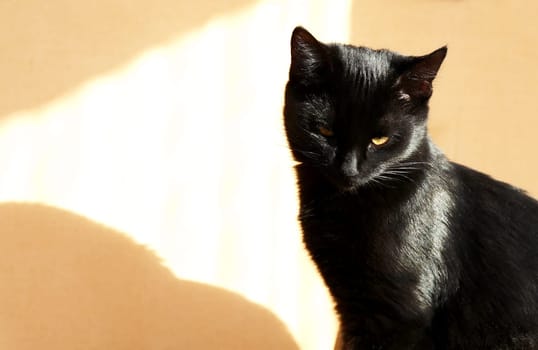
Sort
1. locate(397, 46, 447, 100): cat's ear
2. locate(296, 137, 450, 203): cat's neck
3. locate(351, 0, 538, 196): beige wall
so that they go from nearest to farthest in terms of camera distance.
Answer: locate(397, 46, 447, 100): cat's ear
locate(296, 137, 450, 203): cat's neck
locate(351, 0, 538, 196): beige wall

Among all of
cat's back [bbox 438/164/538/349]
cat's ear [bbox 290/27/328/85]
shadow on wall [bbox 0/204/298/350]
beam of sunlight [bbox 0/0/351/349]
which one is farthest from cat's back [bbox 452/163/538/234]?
shadow on wall [bbox 0/204/298/350]

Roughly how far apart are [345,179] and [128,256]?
1.94 feet

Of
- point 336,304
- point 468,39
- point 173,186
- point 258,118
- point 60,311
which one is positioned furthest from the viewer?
point 468,39

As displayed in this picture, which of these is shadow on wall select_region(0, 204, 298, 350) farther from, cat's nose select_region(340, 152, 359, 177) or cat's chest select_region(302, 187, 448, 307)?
cat's nose select_region(340, 152, 359, 177)

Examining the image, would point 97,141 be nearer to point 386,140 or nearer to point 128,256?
point 128,256

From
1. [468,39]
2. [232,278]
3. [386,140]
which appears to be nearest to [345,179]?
[386,140]

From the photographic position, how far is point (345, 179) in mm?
1229

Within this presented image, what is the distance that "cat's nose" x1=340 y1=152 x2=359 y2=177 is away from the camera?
1216mm

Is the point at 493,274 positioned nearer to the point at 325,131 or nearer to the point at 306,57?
the point at 325,131

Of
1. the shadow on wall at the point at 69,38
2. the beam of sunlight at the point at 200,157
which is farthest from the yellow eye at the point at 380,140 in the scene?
the shadow on wall at the point at 69,38

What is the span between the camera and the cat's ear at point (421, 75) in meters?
1.18

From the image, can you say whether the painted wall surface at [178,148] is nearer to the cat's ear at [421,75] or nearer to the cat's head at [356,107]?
the cat's head at [356,107]

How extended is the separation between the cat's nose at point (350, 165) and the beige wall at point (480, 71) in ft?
2.26

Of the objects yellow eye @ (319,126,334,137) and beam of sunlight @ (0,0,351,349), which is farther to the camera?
beam of sunlight @ (0,0,351,349)
